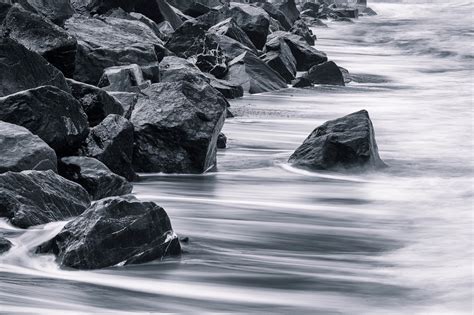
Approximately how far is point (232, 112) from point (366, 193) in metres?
4.21

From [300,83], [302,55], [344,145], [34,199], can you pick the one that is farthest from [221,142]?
[302,55]

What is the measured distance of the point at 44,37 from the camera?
8.53m

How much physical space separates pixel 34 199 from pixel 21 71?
2.14m

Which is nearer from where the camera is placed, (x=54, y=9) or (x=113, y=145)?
(x=113, y=145)

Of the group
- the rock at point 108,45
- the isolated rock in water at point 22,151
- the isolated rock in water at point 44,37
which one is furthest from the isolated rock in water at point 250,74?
the isolated rock in water at point 22,151

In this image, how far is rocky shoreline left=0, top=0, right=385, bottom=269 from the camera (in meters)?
4.86

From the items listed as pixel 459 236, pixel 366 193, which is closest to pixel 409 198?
pixel 366 193

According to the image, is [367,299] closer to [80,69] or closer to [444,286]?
[444,286]

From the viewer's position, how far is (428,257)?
5.51 m

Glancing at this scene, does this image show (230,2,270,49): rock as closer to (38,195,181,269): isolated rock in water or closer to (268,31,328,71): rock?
(268,31,328,71): rock

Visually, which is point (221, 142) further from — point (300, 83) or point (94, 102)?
point (300, 83)

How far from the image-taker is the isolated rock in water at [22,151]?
5734mm

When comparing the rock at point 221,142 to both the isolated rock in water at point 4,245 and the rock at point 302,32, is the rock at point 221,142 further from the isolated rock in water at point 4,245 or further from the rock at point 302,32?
the rock at point 302,32

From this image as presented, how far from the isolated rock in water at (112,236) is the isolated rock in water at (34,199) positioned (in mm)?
387
